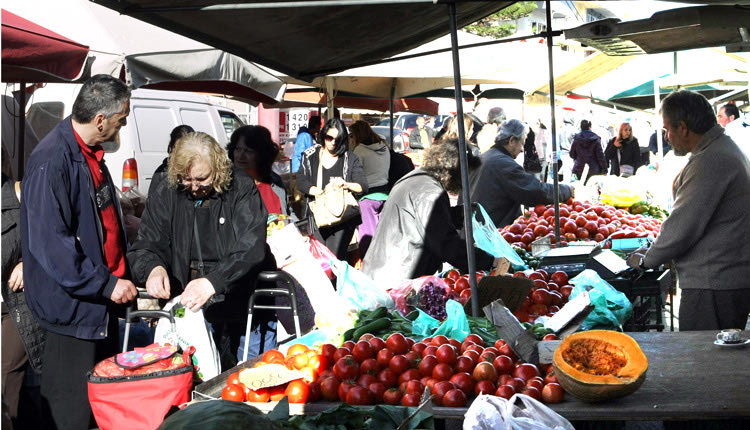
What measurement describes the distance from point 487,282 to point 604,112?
42722 millimetres

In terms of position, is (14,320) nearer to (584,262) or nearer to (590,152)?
(584,262)

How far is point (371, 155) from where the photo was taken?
980cm

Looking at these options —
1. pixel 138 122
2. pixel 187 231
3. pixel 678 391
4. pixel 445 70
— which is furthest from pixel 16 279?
pixel 445 70

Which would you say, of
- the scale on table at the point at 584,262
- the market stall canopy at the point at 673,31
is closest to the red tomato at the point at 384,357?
the scale on table at the point at 584,262

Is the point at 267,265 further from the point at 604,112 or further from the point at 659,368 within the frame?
the point at 604,112

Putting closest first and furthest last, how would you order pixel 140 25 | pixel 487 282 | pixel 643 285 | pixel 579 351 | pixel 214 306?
1. pixel 579 351
2. pixel 487 282
3. pixel 214 306
4. pixel 643 285
5. pixel 140 25

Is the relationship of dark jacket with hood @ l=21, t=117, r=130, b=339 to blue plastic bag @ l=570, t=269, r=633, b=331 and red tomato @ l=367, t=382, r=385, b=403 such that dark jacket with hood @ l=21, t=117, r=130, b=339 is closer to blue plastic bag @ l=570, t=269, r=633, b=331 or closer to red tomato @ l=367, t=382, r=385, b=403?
red tomato @ l=367, t=382, r=385, b=403

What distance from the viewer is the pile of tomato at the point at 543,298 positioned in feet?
16.1

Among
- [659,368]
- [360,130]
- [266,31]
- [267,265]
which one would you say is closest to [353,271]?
[267,265]

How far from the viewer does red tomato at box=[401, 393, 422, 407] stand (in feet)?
10.7

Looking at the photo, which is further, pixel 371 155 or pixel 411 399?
pixel 371 155

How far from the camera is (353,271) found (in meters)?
4.75

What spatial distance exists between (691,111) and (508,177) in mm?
2799

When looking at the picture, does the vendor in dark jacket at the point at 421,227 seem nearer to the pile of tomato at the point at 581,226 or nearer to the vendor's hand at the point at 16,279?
the pile of tomato at the point at 581,226
